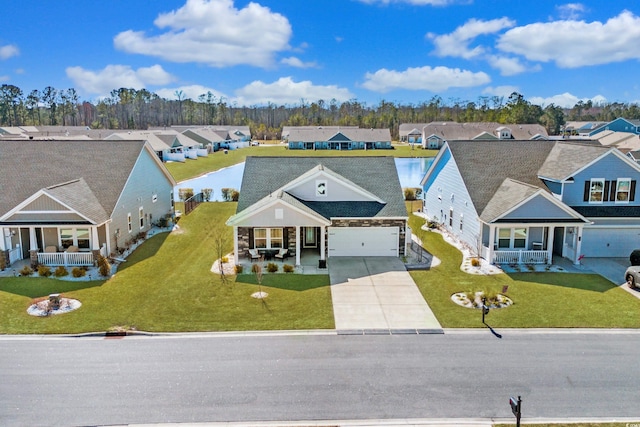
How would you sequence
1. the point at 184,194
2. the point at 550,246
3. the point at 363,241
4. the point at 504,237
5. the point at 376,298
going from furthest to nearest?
1. the point at 184,194
2. the point at 363,241
3. the point at 504,237
4. the point at 550,246
5. the point at 376,298

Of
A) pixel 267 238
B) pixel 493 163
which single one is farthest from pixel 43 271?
pixel 493 163

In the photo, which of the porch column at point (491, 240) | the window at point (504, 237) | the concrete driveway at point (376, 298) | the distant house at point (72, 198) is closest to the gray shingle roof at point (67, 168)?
the distant house at point (72, 198)

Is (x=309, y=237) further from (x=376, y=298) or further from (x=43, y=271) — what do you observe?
(x=43, y=271)

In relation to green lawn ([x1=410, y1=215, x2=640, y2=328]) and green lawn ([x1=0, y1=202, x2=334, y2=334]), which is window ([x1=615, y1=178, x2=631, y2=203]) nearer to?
green lawn ([x1=410, y1=215, x2=640, y2=328])

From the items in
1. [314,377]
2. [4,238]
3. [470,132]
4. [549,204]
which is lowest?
[314,377]

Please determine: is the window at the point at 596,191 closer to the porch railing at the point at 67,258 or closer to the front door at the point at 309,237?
the front door at the point at 309,237

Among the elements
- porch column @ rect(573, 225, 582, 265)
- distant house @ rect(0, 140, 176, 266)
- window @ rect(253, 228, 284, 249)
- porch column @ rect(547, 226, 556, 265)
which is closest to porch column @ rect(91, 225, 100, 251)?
distant house @ rect(0, 140, 176, 266)

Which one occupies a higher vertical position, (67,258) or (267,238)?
(267,238)
